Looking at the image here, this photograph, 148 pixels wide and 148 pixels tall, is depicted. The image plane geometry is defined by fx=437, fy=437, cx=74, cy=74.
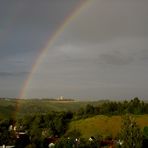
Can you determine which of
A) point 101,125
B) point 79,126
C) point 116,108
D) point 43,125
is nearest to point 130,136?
point 101,125

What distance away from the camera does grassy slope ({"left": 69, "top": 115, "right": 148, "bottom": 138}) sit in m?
87.0

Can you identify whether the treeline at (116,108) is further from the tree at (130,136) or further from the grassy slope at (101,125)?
the tree at (130,136)

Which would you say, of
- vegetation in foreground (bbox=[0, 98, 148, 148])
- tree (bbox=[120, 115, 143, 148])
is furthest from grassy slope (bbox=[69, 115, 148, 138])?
tree (bbox=[120, 115, 143, 148])

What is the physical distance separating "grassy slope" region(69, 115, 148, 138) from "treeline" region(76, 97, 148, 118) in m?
7.80

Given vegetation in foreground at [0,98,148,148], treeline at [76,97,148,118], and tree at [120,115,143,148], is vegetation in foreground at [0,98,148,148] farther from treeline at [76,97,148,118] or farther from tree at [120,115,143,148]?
tree at [120,115,143,148]

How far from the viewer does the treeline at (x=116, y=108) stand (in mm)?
110750

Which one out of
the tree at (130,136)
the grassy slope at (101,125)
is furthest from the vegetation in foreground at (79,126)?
the tree at (130,136)

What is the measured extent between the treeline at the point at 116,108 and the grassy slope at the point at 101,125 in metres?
7.80

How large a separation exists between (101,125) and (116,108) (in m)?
22.3

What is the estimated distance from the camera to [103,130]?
88500 mm

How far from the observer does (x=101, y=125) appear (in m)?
93.1

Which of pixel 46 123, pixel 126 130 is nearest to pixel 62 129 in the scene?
pixel 46 123

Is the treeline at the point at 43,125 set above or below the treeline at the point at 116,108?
below

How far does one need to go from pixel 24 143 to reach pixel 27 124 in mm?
45279
